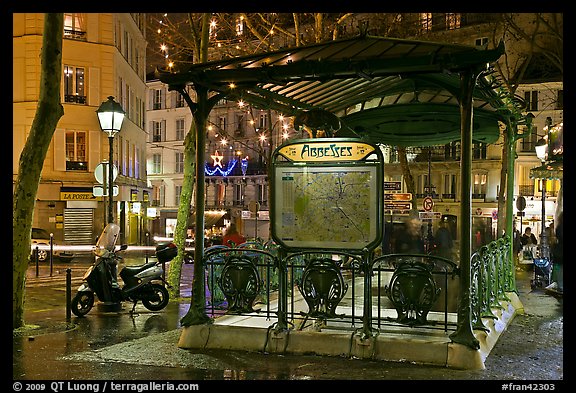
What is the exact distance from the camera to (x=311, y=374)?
26.4ft

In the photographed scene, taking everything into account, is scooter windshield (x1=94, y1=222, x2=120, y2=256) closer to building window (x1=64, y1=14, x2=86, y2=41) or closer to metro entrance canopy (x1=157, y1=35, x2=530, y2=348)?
metro entrance canopy (x1=157, y1=35, x2=530, y2=348)

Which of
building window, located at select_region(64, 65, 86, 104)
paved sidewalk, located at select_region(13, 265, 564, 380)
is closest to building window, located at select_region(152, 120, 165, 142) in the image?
building window, located at select_region(64, 65, 86, 104)

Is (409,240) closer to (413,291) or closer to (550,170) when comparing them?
(550,170)

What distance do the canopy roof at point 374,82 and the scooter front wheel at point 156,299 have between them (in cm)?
500

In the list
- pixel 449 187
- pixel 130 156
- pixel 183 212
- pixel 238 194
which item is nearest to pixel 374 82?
pixel 183 212

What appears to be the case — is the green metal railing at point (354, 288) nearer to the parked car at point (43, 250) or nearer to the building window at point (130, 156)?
the parked car at point (43, 250)

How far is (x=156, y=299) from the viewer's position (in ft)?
47.8

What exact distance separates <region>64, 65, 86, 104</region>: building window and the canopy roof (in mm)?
26652

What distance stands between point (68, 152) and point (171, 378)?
31505 millimetres

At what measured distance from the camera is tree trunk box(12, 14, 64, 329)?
1173cm

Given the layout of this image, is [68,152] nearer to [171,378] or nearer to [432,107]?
[432,107]

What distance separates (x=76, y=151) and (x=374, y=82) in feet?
95.8
